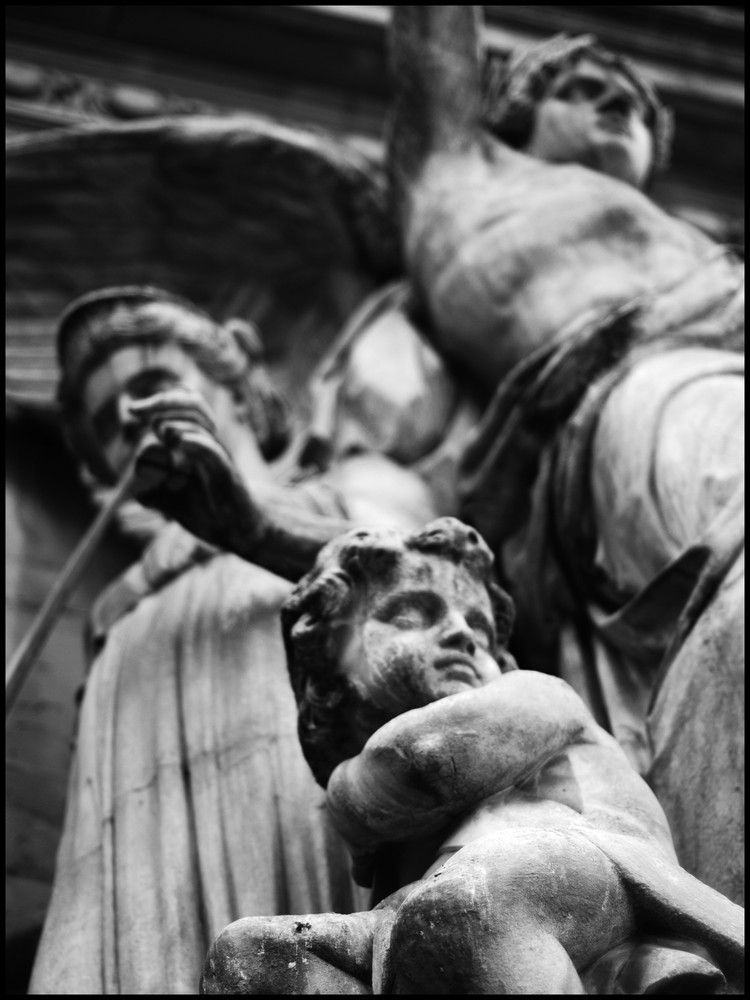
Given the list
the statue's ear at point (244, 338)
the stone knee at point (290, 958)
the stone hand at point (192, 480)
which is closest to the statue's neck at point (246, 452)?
the statue's ear at point (244, 338)

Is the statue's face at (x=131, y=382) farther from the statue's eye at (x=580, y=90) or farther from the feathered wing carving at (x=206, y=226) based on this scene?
the statue's eye at (x=580, y=90)

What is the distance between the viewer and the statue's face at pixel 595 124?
410cm

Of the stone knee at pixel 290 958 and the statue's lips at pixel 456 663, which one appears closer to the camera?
the stone knee at pixel 290 958

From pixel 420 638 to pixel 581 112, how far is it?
227 centimetres

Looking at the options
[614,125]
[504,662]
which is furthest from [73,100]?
[504,662]

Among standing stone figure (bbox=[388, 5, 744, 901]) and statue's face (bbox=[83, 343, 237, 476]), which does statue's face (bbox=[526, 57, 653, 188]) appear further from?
statue's face (bbox=[83, 343, 237, 476])

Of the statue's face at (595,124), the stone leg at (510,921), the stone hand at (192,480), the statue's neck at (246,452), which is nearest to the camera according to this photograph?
the stone leg at (510,921)

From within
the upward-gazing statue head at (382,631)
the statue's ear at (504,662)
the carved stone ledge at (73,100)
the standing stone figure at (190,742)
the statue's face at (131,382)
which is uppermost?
the upward-gazing statue head at (382,631)

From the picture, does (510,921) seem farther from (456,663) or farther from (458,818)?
(456,663)

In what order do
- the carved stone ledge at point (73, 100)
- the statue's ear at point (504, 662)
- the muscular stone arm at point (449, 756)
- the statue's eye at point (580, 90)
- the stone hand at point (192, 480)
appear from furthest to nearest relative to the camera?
the carved stone ledge at point (73, 100) < the statue's eye at point (580, 90) < the stone hand at point (192, 480) < the statue's ear at point (504, 662) < the muscular stone arm at point (449, 756)

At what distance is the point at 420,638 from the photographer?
2191mm

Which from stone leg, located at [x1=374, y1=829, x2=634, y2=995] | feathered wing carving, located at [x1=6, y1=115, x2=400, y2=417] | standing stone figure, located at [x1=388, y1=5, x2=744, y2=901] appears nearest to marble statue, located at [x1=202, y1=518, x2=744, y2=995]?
stone leg, located at [x1=374, y1=829, x2=634, y2=995]

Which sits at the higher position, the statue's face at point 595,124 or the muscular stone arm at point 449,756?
the statue's face at point 595,124

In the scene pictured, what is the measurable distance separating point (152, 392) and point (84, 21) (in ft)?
7.12
